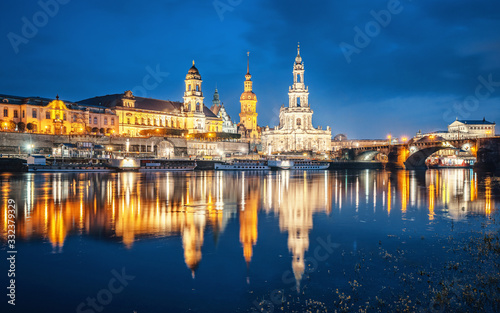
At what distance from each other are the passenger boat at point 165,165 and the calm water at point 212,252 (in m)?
59.0

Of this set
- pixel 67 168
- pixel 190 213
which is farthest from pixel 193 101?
pixel 190 213

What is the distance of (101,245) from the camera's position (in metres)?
15.2

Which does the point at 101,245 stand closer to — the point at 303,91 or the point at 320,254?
the point at 320,254

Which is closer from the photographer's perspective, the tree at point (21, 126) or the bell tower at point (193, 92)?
the tree at point (21, 126)

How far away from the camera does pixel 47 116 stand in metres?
98.7

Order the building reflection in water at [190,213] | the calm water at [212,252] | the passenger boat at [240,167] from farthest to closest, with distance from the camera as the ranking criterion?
the passenger boat at [240,167] < the building reflection in water at [190,213] < the calm water at [212,252]

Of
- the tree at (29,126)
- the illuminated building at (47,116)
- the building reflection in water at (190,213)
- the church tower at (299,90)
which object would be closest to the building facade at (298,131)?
the church tower at (299,90)

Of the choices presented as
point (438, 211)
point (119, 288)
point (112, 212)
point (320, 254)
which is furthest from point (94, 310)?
point (438, 211)

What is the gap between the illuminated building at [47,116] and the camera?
306 feet

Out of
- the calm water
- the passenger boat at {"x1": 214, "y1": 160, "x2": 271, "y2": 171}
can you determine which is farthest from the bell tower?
the calm water

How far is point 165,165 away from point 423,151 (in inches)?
2704

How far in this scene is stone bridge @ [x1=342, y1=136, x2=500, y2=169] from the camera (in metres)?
89.3

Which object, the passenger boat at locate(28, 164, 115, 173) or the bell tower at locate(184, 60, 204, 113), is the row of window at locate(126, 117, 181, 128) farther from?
the passenger boat at locate(28, 164, 115, 173)

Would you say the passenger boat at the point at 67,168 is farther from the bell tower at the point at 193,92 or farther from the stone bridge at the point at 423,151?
the stone bridge at the point at 423,151
